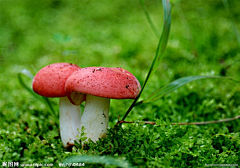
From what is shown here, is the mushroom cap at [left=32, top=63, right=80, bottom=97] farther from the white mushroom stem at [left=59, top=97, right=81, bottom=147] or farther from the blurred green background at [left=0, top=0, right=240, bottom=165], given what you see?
the blurred green background at [left=0, top=0, right=240, bottom=165]

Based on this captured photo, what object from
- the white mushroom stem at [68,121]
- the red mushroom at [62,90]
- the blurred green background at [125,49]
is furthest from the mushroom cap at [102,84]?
the blurred green background at [125,49]

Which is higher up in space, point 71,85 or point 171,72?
point 171,72

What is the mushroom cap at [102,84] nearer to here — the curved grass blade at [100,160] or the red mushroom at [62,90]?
→ the red mushroom at [62,90]

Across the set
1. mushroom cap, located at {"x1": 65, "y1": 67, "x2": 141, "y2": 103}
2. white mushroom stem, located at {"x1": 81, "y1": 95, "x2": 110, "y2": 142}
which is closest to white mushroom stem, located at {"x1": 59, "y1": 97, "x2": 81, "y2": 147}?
white mushroom stem, located at {"x1": 81, "y1": 95, "x2": 110, "y2": 142}

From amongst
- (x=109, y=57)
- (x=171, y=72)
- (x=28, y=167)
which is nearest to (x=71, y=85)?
(x=28, y=167)

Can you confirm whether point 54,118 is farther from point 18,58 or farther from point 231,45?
point 231,45
